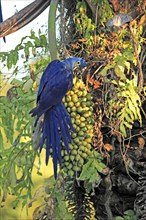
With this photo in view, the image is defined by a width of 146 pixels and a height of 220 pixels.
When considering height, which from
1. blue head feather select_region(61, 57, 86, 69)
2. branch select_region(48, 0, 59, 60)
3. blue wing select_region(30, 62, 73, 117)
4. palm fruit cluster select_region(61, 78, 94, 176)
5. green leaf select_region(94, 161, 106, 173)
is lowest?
green leaf select_region(94, 161, 106, 173)

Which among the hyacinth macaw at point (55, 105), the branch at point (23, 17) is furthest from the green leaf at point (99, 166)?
the branch at point (23, 17)

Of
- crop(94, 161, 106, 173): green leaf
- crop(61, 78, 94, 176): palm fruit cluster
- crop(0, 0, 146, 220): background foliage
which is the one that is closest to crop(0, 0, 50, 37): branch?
crop(0, 0, 146, 220): background foliage

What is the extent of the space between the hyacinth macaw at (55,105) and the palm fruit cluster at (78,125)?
0.08 meters

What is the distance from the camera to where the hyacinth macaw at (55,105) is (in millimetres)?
704

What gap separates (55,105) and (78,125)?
0.12m

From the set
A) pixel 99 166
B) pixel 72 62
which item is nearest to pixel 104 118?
pixel 99 166

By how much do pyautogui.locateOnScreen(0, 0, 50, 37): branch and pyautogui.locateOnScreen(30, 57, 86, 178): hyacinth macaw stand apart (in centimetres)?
25

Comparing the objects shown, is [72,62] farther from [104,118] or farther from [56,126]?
[104,118]

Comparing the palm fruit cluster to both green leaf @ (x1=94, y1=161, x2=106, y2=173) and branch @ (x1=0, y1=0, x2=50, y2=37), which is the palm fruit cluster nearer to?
green leaf @ (x1=94, y1=161, x2=106, y2=173)

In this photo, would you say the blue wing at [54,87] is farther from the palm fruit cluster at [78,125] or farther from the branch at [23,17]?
the branch at [23,17]

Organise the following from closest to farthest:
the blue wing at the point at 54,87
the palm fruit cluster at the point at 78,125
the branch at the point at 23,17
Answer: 1. the blue wing at the point at 54,87
2. the palm fruit cluster at the point at 78,125
3. the branch at the point at 23,17

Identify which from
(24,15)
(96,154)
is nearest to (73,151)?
(96,154)

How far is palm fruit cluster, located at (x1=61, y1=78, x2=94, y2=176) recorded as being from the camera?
0.81 m

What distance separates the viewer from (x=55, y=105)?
2.35 feet
